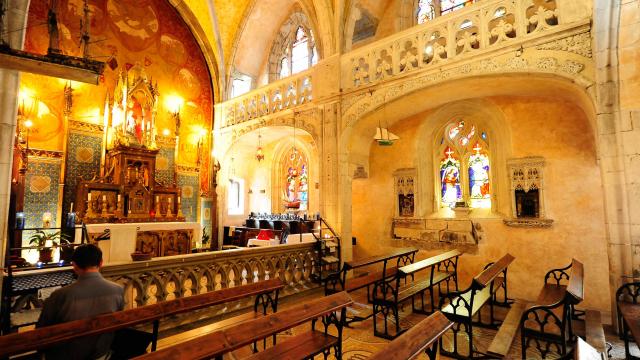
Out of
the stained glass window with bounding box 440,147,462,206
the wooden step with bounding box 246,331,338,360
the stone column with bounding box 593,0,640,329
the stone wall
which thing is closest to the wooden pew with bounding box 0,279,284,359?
the wooden step with bounding box 246,331,338,360

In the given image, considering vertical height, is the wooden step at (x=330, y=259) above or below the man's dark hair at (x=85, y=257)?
below

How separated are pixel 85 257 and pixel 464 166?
25.4 ft

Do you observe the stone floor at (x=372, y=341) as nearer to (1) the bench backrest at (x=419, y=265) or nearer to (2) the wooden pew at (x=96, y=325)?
(2) the wooden pew at (x=96, y=325)

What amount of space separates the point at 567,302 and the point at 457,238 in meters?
4.54

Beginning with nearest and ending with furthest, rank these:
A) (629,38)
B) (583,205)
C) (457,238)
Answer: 1. (629,38)
2. (583,205)
3. (457,238)

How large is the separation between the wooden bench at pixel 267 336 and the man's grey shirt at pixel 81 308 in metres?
0.83

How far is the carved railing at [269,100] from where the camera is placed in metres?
8.84

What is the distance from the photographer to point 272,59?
42.2 feet

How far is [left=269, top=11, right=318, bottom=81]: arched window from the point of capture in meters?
12.1

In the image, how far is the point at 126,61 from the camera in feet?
32.7

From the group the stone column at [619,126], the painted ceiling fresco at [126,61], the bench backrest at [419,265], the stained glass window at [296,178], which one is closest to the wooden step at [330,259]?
the bench backrest at [419,265]

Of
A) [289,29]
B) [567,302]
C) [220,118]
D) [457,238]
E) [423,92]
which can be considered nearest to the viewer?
[567,302]

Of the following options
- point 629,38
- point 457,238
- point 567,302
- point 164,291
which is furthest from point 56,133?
point 629,38

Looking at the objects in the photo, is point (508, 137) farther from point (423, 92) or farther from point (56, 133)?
point (56, 133)
